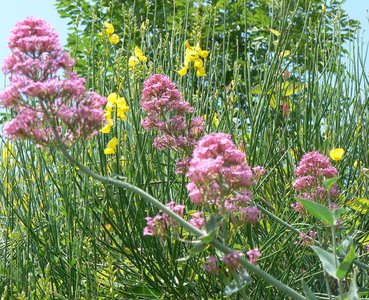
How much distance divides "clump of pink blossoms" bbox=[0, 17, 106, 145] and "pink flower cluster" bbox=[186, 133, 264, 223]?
0.20m

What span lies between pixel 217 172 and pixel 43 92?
327 mm

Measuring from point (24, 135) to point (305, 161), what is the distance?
709 mm

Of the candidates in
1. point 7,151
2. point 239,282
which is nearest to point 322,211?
point 239,282

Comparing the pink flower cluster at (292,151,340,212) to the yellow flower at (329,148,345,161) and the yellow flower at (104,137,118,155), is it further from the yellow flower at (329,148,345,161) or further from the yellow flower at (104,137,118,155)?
the yellow flower at (104,137,118,155)

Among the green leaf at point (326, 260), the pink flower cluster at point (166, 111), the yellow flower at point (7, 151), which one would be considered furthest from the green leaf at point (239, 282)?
the yellow flower at point (7, 151)

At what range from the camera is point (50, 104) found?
47.1 inches

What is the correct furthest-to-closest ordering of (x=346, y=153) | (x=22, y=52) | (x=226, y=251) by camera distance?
(x=346, y=153) < (x=22, y=52) < (x=226, y=251)

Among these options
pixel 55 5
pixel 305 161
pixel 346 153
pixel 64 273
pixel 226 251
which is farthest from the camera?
pixel 55 5

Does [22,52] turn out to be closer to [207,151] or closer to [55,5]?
[207,151]

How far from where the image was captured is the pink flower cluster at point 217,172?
1.16 metres

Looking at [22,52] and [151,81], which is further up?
[22,52]

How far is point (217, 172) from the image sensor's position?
3.82 ft

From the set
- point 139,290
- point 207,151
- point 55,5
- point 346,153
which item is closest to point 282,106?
point 346,153

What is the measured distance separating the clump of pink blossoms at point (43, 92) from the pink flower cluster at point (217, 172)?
0.65 feet
